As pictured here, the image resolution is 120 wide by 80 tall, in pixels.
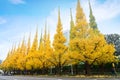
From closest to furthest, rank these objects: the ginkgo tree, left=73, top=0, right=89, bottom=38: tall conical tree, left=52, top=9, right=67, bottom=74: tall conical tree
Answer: the ginkgo tree
left=73, top=0, right=89, bottom=38: tall conical tree
left=52, top=9, right=67, bottom=74: tall conical tree

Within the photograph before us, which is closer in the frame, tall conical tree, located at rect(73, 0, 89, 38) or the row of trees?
the row of trees

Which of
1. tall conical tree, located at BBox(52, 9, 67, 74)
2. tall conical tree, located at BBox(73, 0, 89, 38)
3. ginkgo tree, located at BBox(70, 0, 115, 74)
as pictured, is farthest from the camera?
tall conical tree, located at BBox(52, 9, 67, 74)

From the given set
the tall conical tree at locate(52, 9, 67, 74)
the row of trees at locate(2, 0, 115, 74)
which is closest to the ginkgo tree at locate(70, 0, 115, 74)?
the row of trees at locate(2, 0, 115, 74)

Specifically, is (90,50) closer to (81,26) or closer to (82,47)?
(82,47)

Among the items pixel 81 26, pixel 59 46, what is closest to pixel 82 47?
pixel 81 26

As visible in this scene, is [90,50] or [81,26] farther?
[81,26]

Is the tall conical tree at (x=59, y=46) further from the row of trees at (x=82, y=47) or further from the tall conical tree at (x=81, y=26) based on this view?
the tall conical tree at (x=81, y=26)

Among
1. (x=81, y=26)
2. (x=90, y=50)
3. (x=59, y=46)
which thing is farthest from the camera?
(x=59, y=46)

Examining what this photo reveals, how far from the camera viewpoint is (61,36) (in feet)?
125

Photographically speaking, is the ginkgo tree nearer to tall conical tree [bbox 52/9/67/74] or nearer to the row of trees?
the row of trees

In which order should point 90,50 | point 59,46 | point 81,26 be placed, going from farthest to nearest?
point 59,46
point 81,26
point 90,50

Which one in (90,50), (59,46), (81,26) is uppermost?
(81,26)

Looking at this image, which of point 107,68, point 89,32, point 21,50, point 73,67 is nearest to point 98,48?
point 89,32

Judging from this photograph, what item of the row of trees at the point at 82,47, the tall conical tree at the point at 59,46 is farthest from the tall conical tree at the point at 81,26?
the tall conical tree at the point at 59,46
